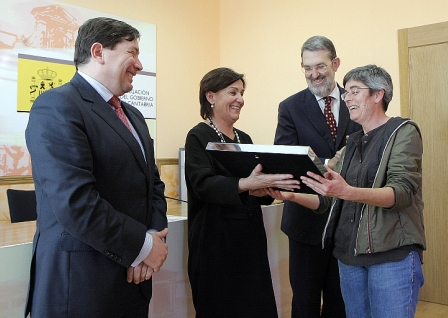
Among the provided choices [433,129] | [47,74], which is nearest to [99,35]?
[47,74]

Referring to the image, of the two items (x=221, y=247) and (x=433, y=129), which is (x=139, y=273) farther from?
(x=433, y=129)

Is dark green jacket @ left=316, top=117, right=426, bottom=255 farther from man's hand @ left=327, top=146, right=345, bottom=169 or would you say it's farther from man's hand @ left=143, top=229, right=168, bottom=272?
man's hand @ left=143, top=229, right=168, bottom=272

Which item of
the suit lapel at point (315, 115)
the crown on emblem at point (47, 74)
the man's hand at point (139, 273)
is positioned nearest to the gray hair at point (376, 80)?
the suit lapel at point (315, 115)

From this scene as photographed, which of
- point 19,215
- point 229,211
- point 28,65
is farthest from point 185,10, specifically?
point 229,211

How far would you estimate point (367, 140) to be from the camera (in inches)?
69.1

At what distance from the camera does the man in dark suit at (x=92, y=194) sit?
50.9 inches

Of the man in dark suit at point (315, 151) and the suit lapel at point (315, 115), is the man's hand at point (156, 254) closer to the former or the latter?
the man in dark suit at point (315, 151)

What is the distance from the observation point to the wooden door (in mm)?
3619

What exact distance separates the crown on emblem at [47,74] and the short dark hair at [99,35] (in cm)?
243

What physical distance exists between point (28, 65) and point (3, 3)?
0.47m

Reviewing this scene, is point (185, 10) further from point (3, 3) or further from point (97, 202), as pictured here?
point (97, 202)

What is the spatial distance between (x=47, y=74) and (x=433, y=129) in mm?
3092

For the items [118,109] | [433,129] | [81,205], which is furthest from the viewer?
[433,129]

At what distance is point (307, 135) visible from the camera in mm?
2264
